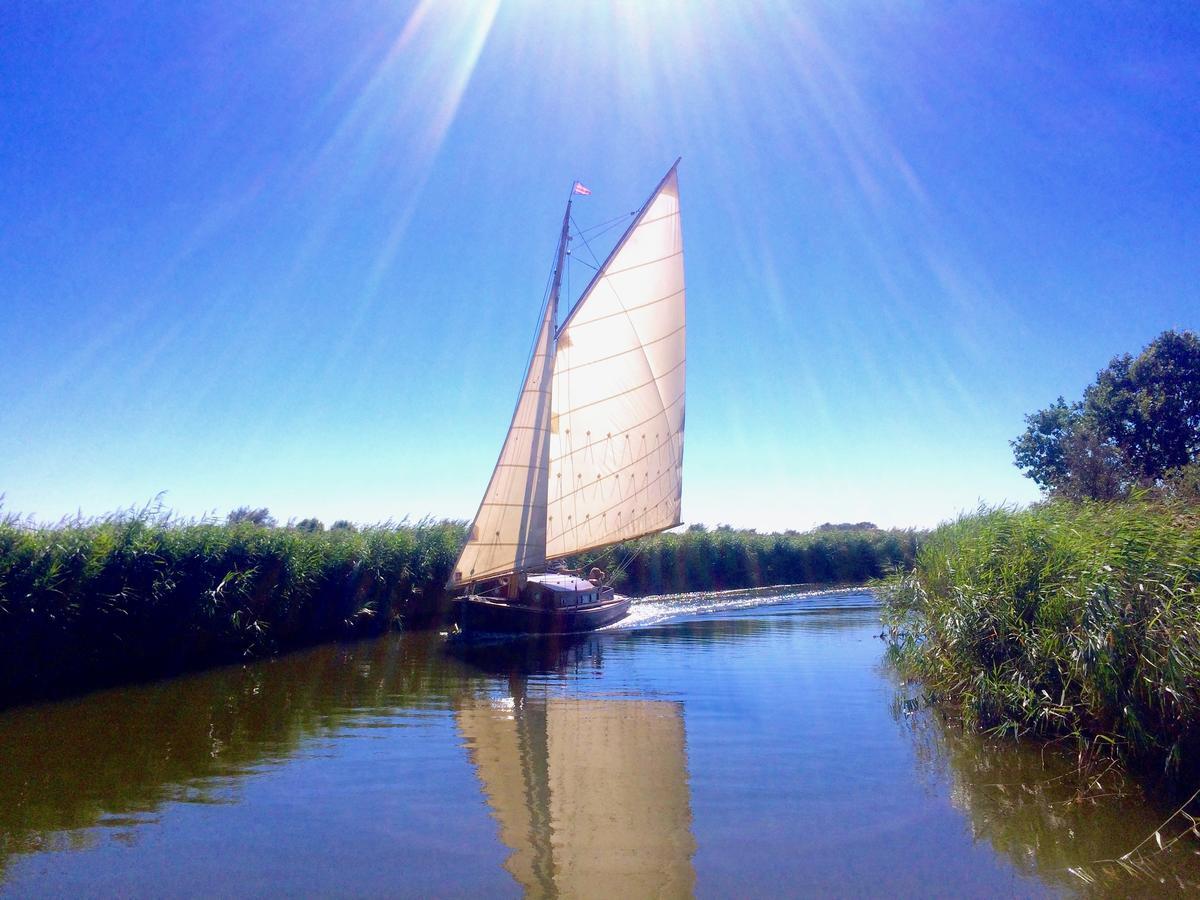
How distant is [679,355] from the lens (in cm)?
2503

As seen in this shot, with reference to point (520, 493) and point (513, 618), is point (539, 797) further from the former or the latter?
point (513, 618)

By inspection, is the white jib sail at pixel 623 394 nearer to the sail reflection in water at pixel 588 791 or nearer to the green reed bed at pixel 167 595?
the green reed bed at pixel 167 595

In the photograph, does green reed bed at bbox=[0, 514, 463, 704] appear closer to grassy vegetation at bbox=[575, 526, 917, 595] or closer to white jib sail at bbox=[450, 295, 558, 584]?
white jib sail at bbox=[450, 295, 558, 584]

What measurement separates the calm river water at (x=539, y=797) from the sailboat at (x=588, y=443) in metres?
5.81

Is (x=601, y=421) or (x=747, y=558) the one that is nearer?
(x=601, y=421)

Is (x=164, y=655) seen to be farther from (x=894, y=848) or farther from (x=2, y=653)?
(x=894, y=848)

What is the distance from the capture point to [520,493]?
20.3 m

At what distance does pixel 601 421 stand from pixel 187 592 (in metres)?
11.2

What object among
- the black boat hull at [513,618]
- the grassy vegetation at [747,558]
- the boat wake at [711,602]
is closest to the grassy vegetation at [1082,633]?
the black boat hull at [513,618]

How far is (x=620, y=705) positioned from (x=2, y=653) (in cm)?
1049

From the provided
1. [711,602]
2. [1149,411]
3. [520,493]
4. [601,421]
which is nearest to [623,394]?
[601,421]

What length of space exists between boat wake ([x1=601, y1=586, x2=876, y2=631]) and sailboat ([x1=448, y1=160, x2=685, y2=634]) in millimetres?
2466

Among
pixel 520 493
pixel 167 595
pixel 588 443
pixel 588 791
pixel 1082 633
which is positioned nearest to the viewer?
pixel 1082 633

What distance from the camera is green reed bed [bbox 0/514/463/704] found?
13.7m
